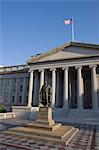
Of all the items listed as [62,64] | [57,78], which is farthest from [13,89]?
[62,64]

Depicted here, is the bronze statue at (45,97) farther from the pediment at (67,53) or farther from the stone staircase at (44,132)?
the pediment at (67,53)

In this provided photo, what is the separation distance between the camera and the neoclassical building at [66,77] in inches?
1420

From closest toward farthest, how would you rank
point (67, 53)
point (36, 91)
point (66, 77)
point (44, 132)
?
point (44, 132), point (66, 77), point (67, 53), point (36, 91)

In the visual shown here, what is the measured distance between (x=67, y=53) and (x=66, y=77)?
20.8 feet

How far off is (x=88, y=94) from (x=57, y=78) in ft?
30.5

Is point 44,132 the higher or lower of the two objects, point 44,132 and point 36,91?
the lower

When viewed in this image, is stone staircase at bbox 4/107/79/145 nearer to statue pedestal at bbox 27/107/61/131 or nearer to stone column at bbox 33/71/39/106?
statue pedestal at bbox 27/107/61/131

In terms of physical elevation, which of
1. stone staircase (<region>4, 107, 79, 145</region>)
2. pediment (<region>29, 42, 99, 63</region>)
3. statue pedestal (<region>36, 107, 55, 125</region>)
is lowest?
stone staircase (<region>4, 107, 79, 145</region>)

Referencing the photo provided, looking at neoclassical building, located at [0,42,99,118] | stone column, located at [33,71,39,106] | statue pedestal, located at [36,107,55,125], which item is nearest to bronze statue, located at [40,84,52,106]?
statue pedestal, located at [36,107,55,125]

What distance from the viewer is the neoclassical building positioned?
36.1m

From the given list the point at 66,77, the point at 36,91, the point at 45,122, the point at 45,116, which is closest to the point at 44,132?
the point at 45,122

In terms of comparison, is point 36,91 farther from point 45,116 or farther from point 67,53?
point 45,116

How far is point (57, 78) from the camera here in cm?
4250

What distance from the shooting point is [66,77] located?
3769cm
